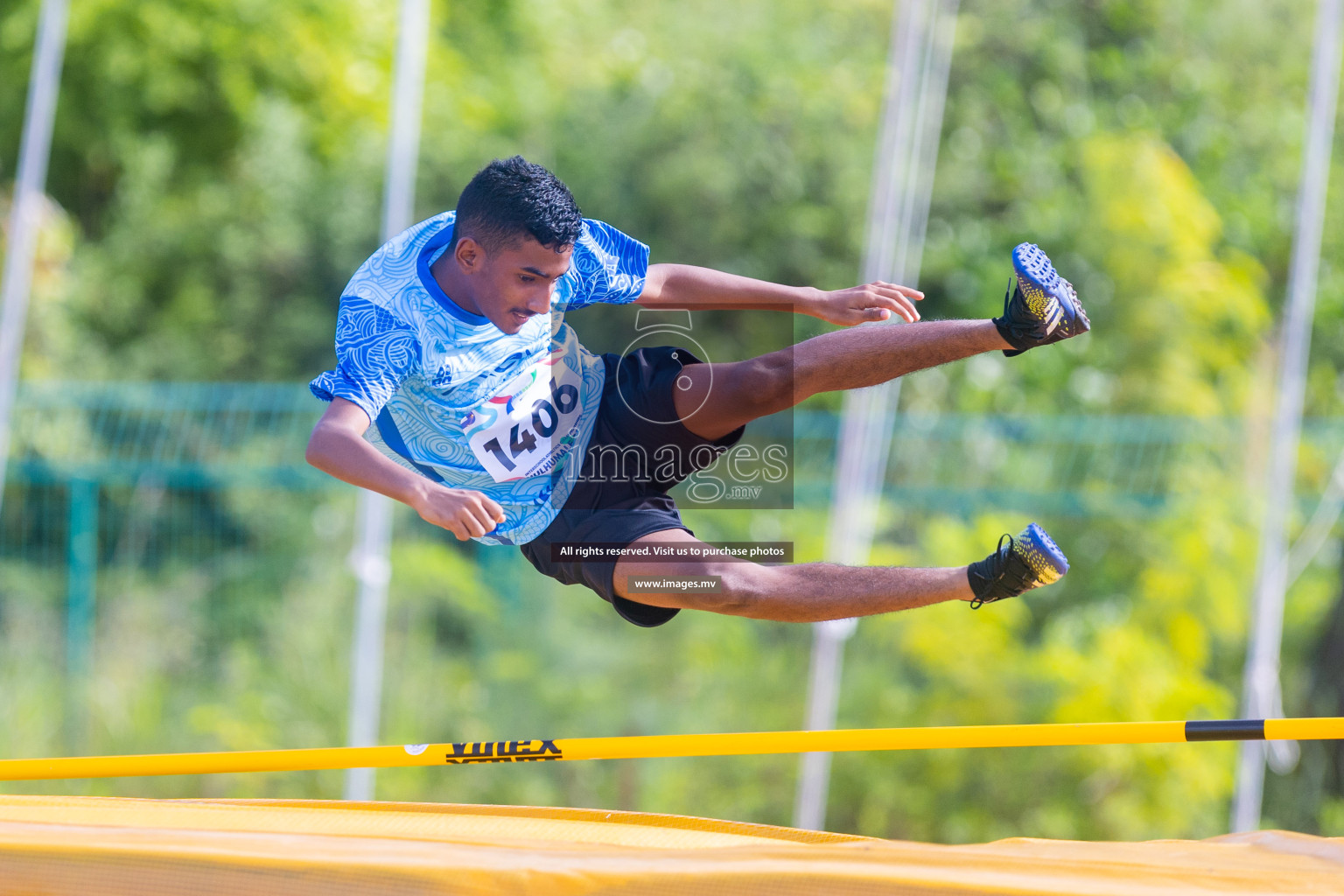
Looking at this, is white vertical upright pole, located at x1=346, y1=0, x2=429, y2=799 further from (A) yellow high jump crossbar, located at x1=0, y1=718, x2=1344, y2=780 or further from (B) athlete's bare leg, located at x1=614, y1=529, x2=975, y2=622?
(B) athlete's bare leg, located at x1=614, y1=529, x2=975, y2=622

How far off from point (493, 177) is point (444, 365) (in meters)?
0.47

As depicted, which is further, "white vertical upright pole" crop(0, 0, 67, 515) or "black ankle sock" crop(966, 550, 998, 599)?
"white vertical upright pole" crop(0, 0, 67, 515)

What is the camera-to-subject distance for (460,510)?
269 cm

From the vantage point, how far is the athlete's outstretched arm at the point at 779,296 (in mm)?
3398

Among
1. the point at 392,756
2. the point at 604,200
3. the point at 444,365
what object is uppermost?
the point at 604,200

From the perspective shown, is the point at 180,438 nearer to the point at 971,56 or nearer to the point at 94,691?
the point at 94,691

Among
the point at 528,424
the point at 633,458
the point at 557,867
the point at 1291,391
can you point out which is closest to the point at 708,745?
the point at 557,867

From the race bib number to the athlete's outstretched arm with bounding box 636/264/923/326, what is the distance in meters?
0.33

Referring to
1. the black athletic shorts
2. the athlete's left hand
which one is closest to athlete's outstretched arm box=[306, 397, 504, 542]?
the black athletic shorts

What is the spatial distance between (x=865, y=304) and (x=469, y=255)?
1.04 m

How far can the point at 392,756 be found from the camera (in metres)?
3.31

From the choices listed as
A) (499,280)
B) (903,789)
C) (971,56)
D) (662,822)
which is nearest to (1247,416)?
(903,789)

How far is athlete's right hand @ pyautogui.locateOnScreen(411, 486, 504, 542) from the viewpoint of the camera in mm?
2689

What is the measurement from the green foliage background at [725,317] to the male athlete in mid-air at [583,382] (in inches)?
26.8
